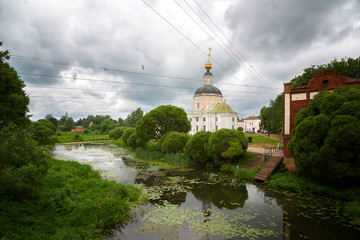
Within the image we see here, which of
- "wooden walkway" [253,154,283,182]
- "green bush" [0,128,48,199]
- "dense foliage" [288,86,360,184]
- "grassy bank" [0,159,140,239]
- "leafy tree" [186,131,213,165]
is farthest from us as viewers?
"leafy tree" [186,131,213,165]

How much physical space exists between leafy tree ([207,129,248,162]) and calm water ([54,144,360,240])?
3.70m

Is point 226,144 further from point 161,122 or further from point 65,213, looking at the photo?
point 161,122

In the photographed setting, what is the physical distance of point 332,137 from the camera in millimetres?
9977

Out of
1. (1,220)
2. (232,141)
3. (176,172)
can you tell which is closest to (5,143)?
(1,220)

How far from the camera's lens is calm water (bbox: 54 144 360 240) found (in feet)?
24.8

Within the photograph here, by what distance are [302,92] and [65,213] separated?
664 inches

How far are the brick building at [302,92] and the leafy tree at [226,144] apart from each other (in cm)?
372

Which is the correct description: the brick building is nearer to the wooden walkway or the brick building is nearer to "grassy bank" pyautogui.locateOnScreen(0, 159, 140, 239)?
the wooden walkway

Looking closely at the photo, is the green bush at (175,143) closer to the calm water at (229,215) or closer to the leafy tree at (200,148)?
the leafy tree at (200,148)

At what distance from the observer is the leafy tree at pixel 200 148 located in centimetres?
2025

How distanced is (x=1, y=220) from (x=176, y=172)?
12.9 m

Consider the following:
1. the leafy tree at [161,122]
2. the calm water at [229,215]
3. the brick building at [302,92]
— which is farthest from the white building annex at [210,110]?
the calm water at [229,215]

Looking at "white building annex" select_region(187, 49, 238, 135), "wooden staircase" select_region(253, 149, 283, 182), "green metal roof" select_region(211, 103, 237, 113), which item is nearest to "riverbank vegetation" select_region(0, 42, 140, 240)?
"wooden staircase" select_region(253, 149, 283, 182)

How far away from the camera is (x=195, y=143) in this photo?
2059 centimetres
